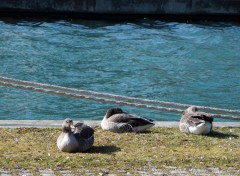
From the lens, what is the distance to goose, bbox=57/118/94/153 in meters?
9.55

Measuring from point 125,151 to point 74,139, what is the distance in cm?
68

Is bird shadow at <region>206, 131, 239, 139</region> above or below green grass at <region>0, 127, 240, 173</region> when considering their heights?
below

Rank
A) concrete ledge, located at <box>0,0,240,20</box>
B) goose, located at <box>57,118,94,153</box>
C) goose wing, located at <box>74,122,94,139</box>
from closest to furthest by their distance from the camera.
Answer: goose, located at <box>57,118,94,153</box>
goose wing, located at <box>74,122,94,139</box>
concrete ledge, located at <box>0,0,240,20</box>

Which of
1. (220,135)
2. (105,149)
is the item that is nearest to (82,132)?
(105,149)

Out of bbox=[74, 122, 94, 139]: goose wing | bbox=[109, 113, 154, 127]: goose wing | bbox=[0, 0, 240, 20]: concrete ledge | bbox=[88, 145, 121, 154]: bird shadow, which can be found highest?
bbox=[74, 122, 94, 139]: goose wing

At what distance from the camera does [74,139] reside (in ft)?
31.4

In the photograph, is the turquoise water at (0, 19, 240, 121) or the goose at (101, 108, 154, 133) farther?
the turquoise water at (0, 19, 240, 121)

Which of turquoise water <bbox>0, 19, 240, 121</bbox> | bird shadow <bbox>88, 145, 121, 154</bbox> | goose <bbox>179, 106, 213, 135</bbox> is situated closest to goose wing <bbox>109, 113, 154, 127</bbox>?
goose <bbox>179, 106, 213, 135</bbox>

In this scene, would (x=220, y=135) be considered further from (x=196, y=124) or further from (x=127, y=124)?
(x=127, y=124)

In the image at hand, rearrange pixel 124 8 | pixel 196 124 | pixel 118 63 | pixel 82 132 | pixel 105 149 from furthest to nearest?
pixel 124 8, pixel 118 63, pixel 196 124, pixel 105 149, pixel 82 132

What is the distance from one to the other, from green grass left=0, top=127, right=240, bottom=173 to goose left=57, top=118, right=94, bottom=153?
0.11 metres

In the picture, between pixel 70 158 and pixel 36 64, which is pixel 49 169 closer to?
pixel 70 158

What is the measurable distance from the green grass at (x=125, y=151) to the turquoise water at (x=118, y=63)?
6.90m

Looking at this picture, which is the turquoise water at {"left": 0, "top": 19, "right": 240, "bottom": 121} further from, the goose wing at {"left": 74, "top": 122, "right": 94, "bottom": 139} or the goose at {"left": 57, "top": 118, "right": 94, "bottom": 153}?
the goose at {"left": 57, "top": 118, "right": 94, "bottom": 153}
